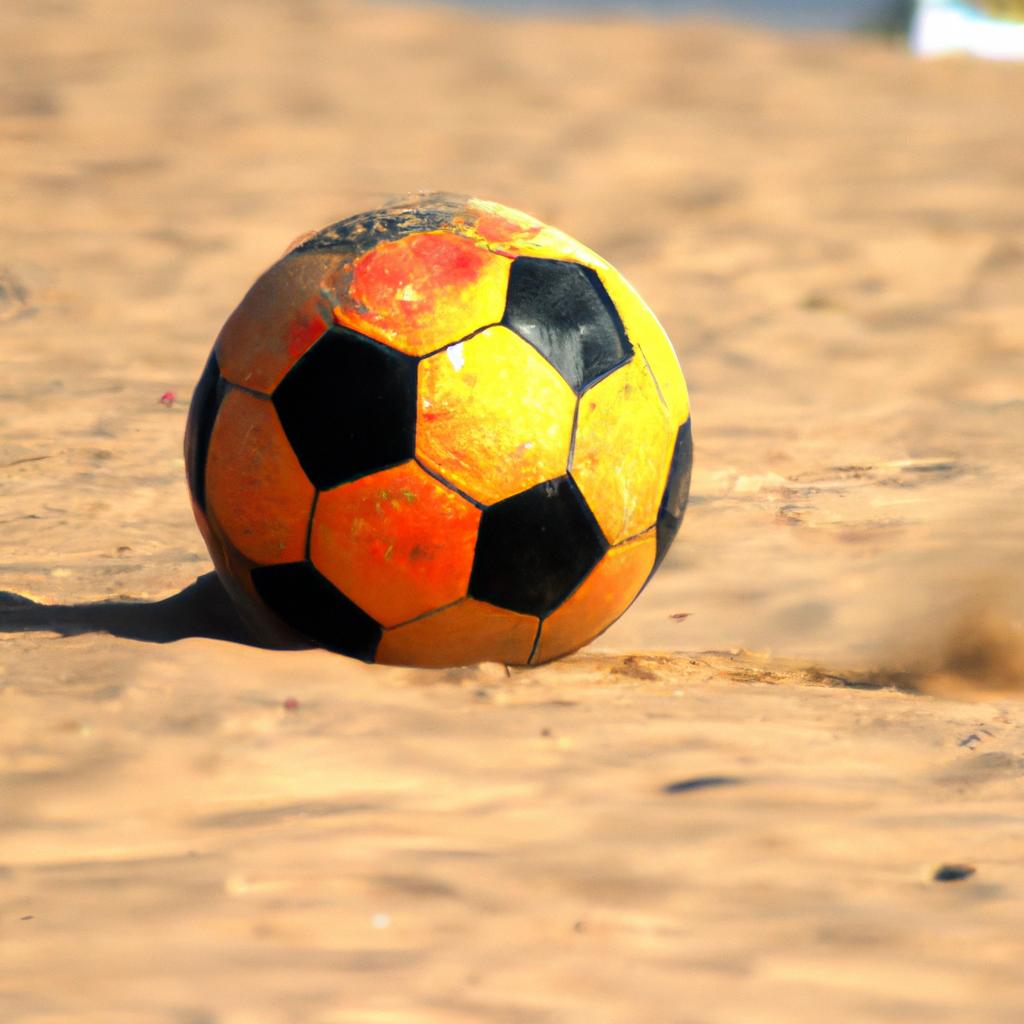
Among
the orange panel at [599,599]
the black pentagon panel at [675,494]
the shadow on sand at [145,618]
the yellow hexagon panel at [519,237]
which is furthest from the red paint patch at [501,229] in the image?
the shadow on sand at [145,618]

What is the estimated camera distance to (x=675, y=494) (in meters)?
3.15

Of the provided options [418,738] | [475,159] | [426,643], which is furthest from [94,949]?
[475,159]

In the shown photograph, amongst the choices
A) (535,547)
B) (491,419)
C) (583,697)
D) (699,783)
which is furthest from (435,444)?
(699,783)

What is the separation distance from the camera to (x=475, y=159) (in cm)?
946

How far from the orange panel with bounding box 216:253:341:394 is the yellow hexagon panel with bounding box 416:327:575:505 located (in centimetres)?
26

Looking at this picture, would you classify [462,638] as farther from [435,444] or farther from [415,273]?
[415,273]

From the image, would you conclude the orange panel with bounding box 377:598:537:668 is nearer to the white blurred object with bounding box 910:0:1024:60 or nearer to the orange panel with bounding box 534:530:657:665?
the orange panel with bounding box 534:530:657:665

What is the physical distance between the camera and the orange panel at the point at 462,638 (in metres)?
2.94

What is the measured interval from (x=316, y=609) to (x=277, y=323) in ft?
1.87

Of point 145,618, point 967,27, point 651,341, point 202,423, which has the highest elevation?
point 967,27

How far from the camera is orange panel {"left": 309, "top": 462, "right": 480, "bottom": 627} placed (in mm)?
2854

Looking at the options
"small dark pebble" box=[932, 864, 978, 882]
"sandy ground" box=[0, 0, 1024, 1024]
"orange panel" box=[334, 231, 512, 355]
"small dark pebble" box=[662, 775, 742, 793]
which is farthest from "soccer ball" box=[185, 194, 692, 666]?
"small dark pebble" box=[932, 864, 978, 882]

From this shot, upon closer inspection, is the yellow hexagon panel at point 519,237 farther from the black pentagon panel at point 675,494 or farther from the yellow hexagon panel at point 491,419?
the black pentagon panel at point 675,494

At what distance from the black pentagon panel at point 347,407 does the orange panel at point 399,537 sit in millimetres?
42
